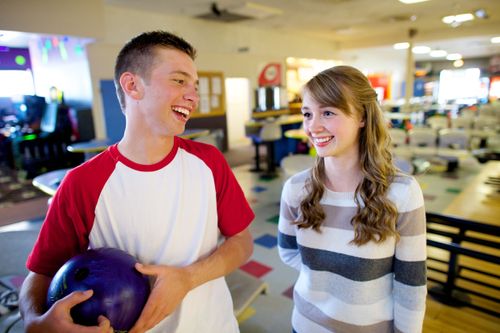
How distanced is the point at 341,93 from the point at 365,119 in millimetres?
146

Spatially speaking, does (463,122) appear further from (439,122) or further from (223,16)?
(223,16)

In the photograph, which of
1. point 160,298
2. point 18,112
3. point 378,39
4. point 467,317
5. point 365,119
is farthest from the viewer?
point 378,39

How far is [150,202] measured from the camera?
37.9 inches

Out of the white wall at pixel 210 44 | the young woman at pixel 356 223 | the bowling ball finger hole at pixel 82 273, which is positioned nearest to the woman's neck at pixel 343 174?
the young woman at pixel 356 223

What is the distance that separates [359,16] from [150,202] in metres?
8.03

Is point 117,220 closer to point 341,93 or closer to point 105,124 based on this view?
point 341,93

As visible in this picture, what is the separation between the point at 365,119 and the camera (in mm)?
1099

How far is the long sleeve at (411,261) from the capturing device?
101 centimetres

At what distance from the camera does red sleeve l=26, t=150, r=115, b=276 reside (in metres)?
0.93

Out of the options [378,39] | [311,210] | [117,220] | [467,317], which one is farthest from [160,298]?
[378,39]

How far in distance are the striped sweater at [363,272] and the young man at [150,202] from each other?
0.33m

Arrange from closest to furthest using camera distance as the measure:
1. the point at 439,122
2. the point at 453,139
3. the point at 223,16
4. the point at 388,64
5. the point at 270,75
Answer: the point at 453,139, the point at 223,16, the point at 439,122, the point at 270,75, the point at 388,64

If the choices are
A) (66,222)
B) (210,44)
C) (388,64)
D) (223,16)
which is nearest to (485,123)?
(223,16)

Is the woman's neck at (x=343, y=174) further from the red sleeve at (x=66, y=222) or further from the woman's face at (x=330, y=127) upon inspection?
the red sleeve at (x=66, y=222)
